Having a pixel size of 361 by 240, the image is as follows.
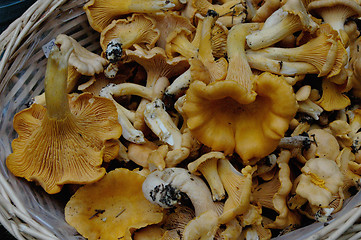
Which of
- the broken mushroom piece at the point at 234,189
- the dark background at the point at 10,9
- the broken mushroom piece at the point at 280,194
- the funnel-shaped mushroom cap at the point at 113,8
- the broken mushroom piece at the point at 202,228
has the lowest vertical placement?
the broken mushroom piece at the point at 280,194

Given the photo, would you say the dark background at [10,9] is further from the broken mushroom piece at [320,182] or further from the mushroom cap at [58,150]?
the broken mushroom piece at [320,182]

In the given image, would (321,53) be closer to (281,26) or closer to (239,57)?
(281,26)

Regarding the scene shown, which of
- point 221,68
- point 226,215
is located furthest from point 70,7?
point 226,215

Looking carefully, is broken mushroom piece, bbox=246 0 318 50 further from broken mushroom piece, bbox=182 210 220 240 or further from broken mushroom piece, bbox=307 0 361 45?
broken mushroom piece, bbox=182 210 220 240

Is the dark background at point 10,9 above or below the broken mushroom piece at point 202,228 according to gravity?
above

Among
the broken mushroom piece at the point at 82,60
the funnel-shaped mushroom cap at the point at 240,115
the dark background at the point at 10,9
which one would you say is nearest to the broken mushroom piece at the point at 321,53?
the funnel-shaped mushroom cap at the point at 240,115

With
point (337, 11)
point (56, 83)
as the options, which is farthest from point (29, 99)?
point (337, 11)

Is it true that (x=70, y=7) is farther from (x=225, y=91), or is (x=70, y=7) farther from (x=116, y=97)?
(x=225, y=91)

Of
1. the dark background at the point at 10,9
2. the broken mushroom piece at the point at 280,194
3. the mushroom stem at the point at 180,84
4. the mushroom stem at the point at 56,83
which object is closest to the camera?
the mushroom stem at the point at 56,83

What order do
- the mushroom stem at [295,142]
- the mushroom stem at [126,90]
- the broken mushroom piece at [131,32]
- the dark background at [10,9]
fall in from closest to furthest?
the mushroom stem at [295,142] → the mushroom stem at [126,90] → the broken mushroom piece at [131,32] → the dark background at [10,9]

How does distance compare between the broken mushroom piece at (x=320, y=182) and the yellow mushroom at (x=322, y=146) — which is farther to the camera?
the yellow mushroom at (x=322, y=146)
